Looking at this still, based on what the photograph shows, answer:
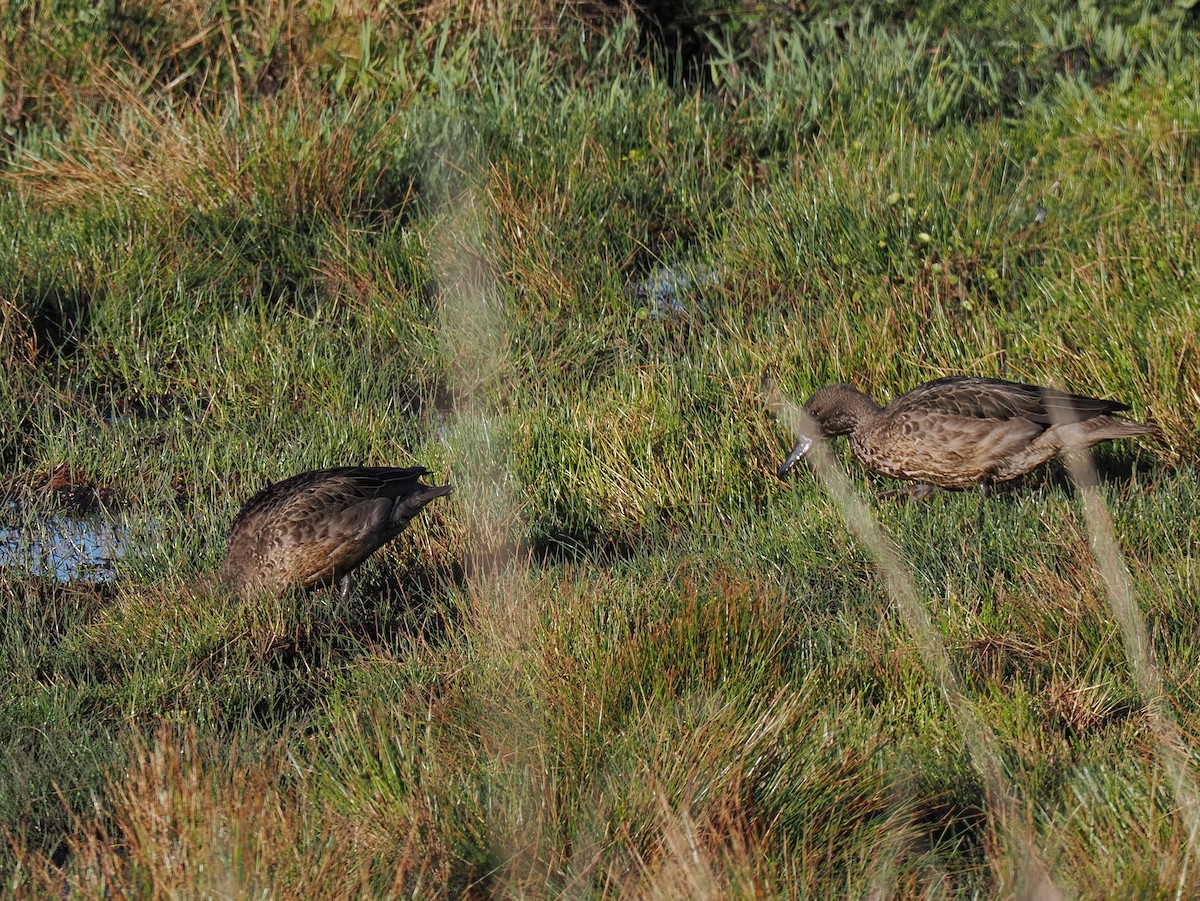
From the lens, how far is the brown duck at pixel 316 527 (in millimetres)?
5434

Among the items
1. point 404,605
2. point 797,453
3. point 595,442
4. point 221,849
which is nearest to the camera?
point 221,849

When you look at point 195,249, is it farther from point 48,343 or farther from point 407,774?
point 407,774

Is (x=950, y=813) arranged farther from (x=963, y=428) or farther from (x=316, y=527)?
(x=316, y=527)

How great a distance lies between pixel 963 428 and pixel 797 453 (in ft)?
2.25

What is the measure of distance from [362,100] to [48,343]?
2.70 meters

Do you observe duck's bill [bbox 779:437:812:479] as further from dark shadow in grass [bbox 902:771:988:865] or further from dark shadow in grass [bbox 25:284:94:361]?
dark shadow in grass [bbox 25:284:94:361]

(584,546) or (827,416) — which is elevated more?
(827,416)

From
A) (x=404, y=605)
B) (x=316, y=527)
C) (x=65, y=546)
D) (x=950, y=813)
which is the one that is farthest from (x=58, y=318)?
(x=950, y=813)

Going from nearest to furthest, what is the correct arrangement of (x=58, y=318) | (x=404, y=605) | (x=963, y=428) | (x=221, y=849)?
(x=221, y=849) → (x=404, y=605) → (x=963, y=428) → (x=58, y=318)

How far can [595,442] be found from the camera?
21.4 ft

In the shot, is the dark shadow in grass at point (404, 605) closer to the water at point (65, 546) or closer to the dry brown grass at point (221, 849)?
the water at point (65, 546)

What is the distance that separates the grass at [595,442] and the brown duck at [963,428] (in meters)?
0.16

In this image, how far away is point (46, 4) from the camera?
9.54 m

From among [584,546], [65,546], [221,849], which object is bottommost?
[584,546]
